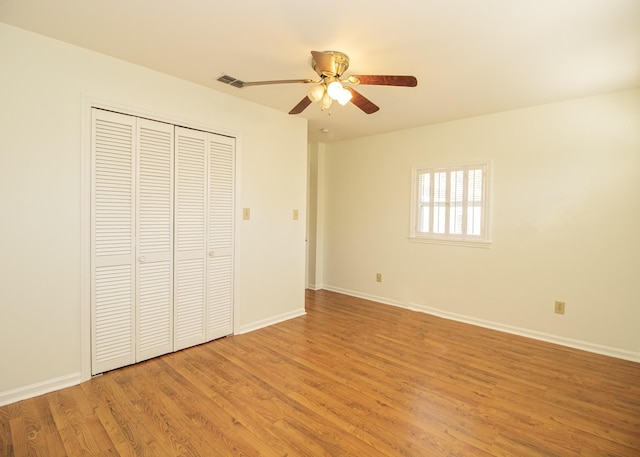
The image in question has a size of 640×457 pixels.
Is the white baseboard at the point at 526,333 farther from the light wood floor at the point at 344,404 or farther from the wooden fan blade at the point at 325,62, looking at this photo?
the wooden fan blade at the point at 325,62

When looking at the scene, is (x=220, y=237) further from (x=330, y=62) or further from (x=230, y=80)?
(x=330, y=62)

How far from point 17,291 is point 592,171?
194 inches

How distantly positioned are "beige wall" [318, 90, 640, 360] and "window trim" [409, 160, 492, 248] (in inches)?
2.6

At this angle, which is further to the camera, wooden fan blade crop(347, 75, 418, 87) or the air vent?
the air vent

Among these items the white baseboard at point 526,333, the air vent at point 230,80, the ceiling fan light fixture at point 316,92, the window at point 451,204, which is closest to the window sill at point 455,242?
the window at point 451,204

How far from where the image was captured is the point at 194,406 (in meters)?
2.13

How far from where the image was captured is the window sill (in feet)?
12.4

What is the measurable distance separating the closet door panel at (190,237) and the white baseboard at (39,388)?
0.77 metres

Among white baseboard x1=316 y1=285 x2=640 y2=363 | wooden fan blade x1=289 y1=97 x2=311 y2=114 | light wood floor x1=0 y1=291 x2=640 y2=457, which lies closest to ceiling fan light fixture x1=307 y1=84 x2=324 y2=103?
wooden fan blade x1=289 y1=97 x2=311 y2=114

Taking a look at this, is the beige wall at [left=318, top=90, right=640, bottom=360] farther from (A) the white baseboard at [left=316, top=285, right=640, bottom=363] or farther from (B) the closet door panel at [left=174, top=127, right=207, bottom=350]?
(B) the closet door panel at [left=174, top=127, right=207, bottom=350]

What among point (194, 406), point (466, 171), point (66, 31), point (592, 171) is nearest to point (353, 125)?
point (466, 171)

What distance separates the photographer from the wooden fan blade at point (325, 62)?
189 cm

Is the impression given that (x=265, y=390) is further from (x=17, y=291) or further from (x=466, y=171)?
(x=466, y=171)

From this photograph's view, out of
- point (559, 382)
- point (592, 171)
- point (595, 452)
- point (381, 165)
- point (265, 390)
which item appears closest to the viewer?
point (595, 452)
